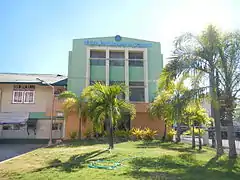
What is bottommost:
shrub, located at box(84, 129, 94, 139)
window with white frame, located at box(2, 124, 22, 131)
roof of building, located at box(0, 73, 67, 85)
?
shrub, located at box(84, 129, 94, 139)

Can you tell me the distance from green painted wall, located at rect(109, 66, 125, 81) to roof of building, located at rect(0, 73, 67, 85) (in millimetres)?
6241

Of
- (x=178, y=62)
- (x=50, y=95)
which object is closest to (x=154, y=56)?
(x=50, y=95)

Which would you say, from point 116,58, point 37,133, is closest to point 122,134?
point 116,58

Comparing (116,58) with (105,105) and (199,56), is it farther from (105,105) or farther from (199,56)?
(199,56)

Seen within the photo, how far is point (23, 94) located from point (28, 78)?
100 inches

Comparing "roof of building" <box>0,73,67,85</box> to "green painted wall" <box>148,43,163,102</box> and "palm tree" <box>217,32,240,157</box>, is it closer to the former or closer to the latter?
"green painted wall" <box>148,43,163,102</box>

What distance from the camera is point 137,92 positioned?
30.8 meters

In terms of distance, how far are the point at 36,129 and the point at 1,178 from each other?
81.6ft

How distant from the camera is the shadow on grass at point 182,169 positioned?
834cm

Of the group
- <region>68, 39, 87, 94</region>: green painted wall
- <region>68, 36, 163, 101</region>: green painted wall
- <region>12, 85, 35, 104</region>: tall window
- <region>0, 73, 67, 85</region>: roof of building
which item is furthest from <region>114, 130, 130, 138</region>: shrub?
<region>12, 85, 35, 104</region>: tall window

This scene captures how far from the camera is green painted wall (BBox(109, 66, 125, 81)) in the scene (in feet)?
102

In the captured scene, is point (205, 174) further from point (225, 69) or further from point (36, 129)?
point (36, 129)

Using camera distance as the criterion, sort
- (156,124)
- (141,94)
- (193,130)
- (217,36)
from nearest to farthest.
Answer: (217,36), (193,130), (156,124), (141,94)

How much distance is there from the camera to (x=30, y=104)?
32250mm
